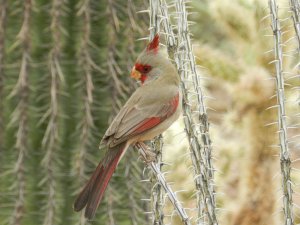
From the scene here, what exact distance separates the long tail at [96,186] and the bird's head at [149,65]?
0.23m

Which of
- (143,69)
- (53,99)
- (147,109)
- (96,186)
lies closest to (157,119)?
(147,109)

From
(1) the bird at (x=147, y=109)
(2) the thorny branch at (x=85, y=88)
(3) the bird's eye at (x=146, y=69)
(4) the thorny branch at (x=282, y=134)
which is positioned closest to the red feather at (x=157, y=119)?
(1) the bird at (x=147, y=109)

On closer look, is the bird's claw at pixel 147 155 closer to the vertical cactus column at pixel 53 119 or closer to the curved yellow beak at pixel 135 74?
the curved yellow beak at pixel 135 74

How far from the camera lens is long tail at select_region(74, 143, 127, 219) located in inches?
79.0

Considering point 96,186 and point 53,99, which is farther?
point 53,99

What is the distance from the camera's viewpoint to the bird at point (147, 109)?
7.12ft

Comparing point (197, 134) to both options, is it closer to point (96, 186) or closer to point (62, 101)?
point (96, 186)

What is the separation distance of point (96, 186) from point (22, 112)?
79 cm

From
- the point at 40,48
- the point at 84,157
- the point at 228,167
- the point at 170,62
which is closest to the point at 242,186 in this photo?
the point at 228,167

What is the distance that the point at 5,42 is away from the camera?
110 inches

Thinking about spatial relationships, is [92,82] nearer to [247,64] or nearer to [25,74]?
[25,74]

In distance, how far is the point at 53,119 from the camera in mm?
2750

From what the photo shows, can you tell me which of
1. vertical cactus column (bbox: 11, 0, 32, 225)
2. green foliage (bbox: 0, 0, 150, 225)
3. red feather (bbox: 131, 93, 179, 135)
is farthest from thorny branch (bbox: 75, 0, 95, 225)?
red feather (bbox: 131, 93, 179, 135)

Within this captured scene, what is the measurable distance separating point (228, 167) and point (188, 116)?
78.2 inches
